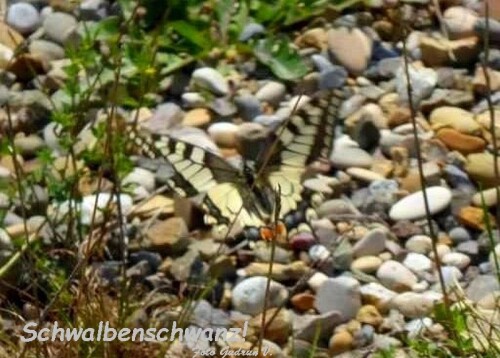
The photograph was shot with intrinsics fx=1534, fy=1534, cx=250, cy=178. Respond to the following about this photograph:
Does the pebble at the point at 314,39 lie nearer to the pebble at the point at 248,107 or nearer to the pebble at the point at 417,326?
the pebble at the point at 248,107

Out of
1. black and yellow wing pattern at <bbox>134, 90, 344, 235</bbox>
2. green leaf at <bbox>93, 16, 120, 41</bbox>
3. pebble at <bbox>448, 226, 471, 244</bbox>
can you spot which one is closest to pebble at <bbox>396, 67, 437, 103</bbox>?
black and yellow wing pattern at <bbox>134, 90, 344, 235</bbox>

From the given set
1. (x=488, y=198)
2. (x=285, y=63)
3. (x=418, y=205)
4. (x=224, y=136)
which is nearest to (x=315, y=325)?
(x=418, y=205)

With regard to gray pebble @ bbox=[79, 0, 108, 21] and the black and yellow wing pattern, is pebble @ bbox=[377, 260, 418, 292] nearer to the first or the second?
the black and yellow wing pattern

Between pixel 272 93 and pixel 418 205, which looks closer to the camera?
pixel 418 205

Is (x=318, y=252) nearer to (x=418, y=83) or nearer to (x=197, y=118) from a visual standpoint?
(x=197, y=118)

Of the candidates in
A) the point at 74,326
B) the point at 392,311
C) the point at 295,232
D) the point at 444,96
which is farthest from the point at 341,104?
the point at 74,326

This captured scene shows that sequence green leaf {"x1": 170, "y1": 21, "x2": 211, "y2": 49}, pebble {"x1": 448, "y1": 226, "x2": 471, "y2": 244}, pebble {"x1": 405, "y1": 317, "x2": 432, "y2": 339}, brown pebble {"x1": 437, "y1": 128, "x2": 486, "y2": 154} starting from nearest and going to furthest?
pebble {"x1": 405, "y1": 317, "x2": 432, "y2": 339} < pebble {"x1": 448, "y1": 226, "x2": 471, "y2": 244} < brown pebble {"x1": 437, "y1": 128, "x2": 486, "y2": 154} < green leaf {"x1": 170, "y1": 21, "x2": 211, "y2": 49}
